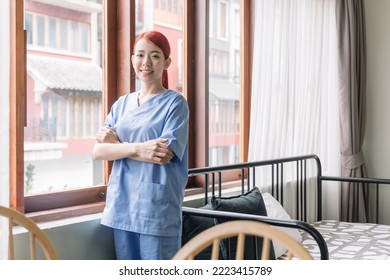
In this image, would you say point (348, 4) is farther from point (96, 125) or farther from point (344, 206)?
point (96, 125)

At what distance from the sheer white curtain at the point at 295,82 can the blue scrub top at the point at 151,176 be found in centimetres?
108

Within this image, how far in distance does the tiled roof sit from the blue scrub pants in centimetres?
61

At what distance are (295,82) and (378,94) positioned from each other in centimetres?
82

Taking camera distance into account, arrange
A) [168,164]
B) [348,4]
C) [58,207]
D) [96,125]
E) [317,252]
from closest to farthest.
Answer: [168,164] → [58,207] → [96,125] → [317,252] → [348,4]

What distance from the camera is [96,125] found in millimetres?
2086

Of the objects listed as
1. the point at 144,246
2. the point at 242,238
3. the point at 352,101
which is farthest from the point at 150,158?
the point at 352,101

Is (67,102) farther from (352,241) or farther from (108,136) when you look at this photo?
(352,241)

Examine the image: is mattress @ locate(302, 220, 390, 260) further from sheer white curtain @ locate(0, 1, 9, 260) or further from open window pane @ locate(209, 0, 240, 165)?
sheer white curtain @ locate(0, 1, 9, 260)

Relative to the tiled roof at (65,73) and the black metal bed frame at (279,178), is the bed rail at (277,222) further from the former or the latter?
the tiled roof at (65,73)

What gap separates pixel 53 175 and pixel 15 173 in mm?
253

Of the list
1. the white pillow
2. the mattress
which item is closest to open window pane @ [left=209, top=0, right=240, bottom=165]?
the white pillow

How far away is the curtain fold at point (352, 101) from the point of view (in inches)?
128

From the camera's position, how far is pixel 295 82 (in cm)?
296
